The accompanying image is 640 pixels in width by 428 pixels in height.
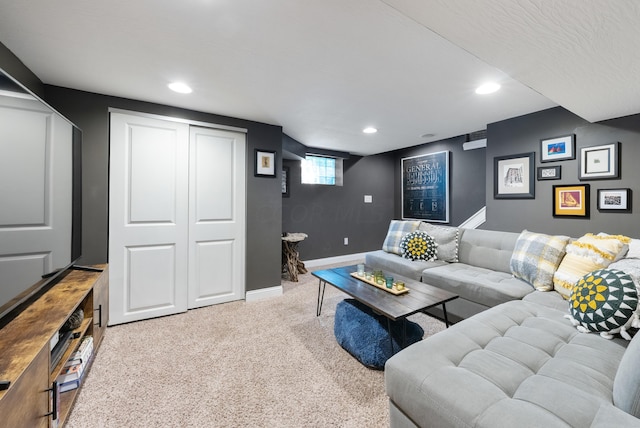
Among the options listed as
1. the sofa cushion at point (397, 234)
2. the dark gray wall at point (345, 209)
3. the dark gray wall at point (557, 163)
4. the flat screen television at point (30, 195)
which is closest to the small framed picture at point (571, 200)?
the dark gray wall at point (557, 163)

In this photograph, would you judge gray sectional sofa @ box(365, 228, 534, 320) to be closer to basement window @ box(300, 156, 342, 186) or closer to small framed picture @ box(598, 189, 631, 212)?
small framed picture @ box(598, 189, 631, 212)

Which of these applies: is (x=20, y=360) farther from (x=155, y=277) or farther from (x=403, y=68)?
(x=403, y=68)

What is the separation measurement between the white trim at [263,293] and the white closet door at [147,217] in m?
0.68

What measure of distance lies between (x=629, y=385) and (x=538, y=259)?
4.93 feet

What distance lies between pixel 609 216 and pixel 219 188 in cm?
388

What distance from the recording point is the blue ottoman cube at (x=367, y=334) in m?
1.79

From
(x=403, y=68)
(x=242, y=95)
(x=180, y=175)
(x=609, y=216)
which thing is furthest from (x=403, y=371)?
(x=609, y=216)

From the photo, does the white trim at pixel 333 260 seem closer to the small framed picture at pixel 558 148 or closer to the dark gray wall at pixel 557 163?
the dark gray wall at pixel 557 163

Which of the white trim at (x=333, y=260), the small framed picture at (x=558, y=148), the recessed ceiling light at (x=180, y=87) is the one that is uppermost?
the recessed ceiling light at (x=180, y=87)

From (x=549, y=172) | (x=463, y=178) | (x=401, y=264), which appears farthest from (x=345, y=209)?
(x=549, y=172)

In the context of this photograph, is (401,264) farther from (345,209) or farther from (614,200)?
(345,209)

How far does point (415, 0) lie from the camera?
980mm

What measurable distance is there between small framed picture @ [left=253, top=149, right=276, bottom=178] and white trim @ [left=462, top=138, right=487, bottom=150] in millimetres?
2975

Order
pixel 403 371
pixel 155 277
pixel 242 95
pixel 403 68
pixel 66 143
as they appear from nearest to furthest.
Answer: pixel 403 371 < pixel 66 143 < pixel 403 68 < pixel 242 95 < pixel 155 277
